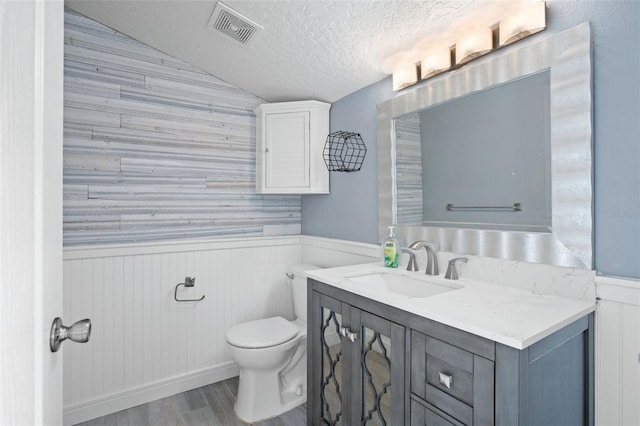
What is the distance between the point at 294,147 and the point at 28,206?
76.5 inches

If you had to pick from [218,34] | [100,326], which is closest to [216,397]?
Answer: [100,326]

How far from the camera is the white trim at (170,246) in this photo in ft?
6.56

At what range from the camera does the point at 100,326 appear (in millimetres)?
2053

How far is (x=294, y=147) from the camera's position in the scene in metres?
2.40

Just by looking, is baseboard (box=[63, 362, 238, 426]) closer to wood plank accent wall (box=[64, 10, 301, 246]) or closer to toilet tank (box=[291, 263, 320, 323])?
toilet tank (box=[291, 263, 320, 323])

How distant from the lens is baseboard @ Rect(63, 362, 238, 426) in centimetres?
198

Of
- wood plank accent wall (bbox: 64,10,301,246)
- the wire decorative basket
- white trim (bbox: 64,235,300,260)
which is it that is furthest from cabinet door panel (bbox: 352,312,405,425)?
wood plank accent wall (bbox: 64,10,301,246)

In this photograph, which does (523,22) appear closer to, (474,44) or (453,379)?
(474,44)

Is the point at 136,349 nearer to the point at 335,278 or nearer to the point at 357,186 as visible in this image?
the point at 335,278

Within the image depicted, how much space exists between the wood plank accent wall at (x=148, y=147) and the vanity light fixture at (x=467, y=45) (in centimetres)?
122

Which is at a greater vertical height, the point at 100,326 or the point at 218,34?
the point at 218,34

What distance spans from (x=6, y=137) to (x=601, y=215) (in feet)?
5.05

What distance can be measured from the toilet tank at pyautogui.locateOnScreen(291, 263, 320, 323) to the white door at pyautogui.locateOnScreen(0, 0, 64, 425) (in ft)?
A: 5.64

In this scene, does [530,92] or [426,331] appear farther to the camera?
[530,92]
